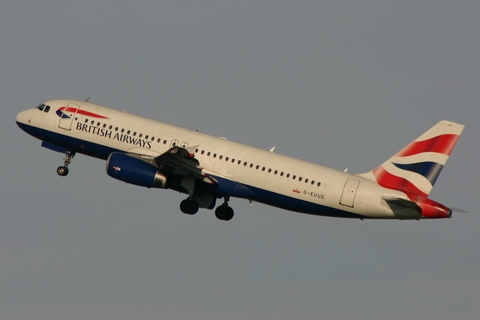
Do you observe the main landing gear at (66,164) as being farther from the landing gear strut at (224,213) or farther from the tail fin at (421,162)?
the tail fin at (421,162)

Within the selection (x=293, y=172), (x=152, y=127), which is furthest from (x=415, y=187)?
(x=152, y=127)

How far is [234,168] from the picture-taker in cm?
6600

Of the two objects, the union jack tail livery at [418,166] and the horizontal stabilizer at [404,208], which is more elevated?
the union jack tail livery at [418,166]

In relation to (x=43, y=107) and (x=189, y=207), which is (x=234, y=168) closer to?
(x=189, y=207)

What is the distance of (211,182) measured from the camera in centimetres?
6650

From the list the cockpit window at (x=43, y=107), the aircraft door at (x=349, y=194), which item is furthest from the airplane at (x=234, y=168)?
the cockpit window at (x=43, y=107)

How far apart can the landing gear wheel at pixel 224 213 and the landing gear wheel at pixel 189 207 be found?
86.6 inches

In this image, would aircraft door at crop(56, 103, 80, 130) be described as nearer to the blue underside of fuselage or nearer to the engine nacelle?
the blue underside of fuselage

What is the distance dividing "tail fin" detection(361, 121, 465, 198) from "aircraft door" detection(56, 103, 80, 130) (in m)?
20.9

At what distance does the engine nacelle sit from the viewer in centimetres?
6538

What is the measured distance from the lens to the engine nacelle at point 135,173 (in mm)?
65375

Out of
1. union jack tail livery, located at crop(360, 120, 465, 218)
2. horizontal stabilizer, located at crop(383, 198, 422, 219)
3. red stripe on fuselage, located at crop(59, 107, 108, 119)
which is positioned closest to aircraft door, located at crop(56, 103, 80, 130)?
red stripe on fuselage, located at crop(59, 107, 108, 119)

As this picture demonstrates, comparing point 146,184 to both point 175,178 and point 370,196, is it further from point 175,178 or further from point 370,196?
point 370,196

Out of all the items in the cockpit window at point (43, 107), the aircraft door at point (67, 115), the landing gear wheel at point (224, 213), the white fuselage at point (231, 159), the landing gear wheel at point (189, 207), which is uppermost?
the cockpit window at point (43, 107)
